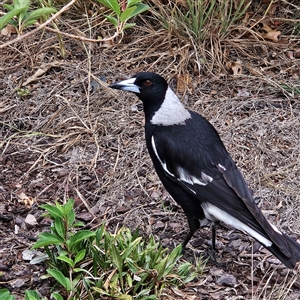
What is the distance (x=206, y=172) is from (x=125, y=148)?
3.29 feet

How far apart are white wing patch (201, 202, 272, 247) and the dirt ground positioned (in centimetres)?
22

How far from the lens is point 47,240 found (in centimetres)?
278

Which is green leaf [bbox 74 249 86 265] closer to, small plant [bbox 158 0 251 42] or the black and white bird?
the black and white bird

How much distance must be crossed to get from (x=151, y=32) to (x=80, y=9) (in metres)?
0.61

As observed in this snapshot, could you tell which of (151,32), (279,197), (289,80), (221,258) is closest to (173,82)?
(151,32)

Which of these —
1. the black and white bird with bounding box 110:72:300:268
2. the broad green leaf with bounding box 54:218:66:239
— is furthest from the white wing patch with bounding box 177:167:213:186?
the broad green leaf with bounding box 54:218:66:239

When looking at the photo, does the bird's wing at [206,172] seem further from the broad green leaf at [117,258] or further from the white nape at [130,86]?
the broad green leaf at [117,258]

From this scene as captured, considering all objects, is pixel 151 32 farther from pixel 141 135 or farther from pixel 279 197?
pixel 279 197

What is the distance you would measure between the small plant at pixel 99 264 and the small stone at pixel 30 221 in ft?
1.92

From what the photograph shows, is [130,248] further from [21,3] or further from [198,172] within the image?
[21,3]

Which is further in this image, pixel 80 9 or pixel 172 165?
pixel 80 9

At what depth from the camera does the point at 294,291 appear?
3164 mm

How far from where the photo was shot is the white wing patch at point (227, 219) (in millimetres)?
3201

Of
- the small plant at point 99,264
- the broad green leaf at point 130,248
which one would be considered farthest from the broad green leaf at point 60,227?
the broad green leaf at point 130,248
